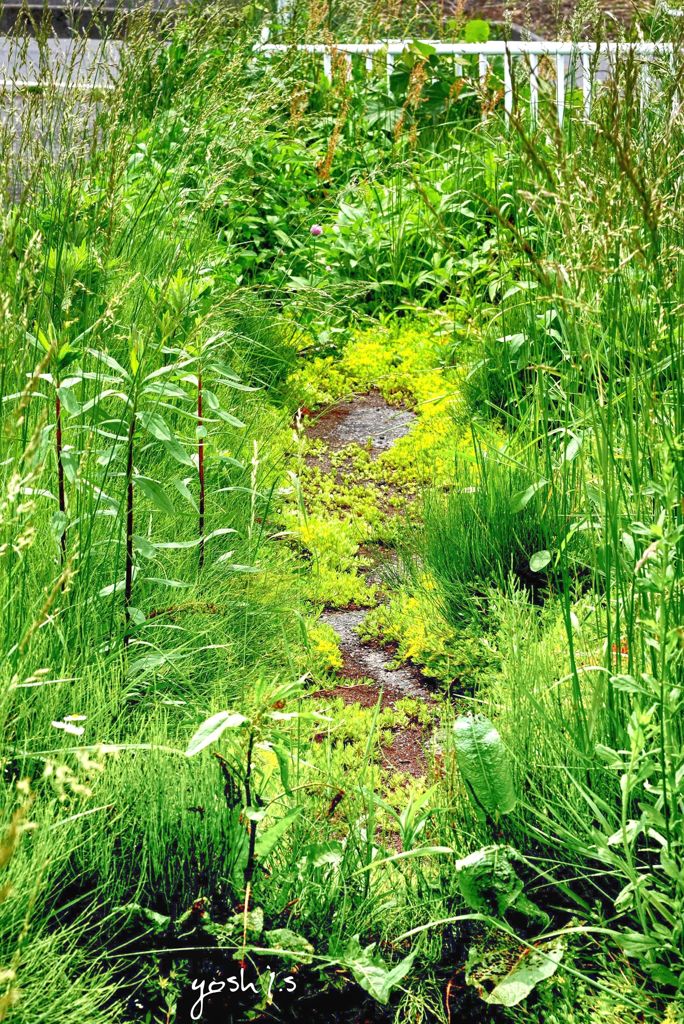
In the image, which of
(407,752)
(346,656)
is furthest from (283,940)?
(346,656)

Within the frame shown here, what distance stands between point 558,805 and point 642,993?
380 millimetres

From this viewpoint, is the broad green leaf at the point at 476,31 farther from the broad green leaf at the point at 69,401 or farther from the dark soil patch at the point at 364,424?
the broad green leaf at the point at 69,401

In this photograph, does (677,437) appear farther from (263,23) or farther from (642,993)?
(263,23)

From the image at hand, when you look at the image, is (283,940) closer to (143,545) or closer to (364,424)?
(143,545)

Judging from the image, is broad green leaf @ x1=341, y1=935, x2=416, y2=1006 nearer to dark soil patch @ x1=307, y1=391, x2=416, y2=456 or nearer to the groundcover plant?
the groundcover plant

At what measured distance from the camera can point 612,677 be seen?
192cm

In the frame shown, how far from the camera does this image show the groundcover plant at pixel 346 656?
1.79m

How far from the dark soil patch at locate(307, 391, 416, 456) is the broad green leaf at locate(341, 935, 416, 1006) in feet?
8.76

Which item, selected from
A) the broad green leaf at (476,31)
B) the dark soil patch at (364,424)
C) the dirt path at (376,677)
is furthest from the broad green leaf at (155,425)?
the broad green leaf at (476,31)

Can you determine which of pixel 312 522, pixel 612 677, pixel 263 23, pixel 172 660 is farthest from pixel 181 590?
pixel 263 23

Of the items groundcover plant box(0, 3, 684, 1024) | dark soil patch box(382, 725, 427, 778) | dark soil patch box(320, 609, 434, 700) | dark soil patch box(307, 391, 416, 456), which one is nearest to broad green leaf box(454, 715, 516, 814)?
groundcover plant box(0, 3, 684, 1024)

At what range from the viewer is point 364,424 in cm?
460

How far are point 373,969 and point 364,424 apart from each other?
3027mm

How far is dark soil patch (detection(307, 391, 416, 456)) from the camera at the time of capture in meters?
4.45
